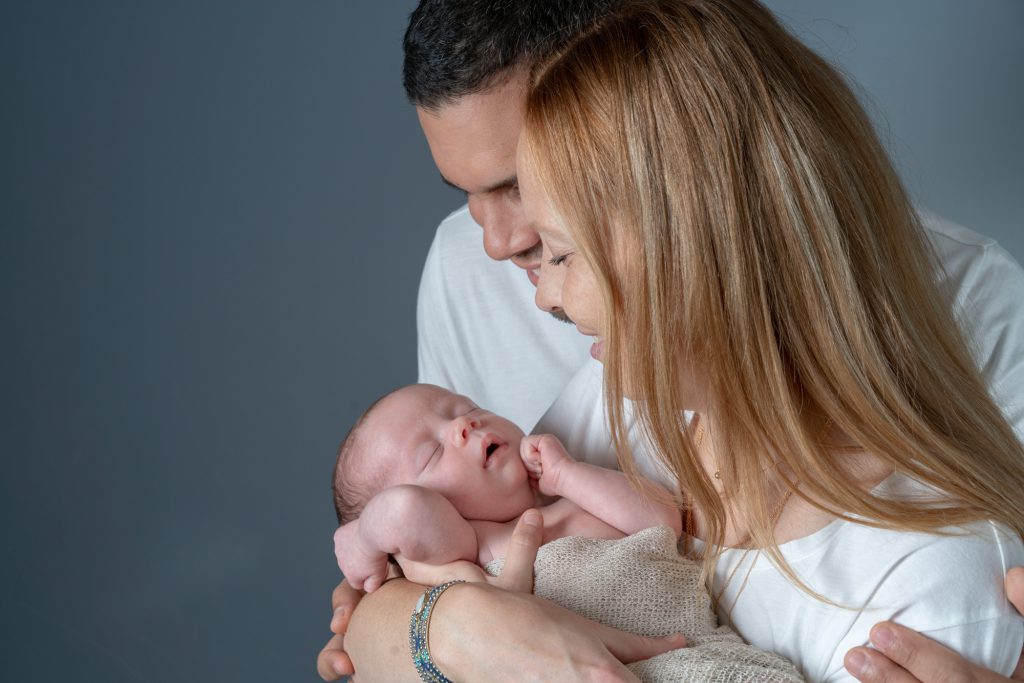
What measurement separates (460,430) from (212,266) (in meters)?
1.13

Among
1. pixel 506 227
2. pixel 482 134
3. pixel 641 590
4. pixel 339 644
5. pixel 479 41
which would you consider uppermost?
pixel 479 41

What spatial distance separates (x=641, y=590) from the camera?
1.49 m

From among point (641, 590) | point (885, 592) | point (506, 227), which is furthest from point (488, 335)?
point (885, 592)

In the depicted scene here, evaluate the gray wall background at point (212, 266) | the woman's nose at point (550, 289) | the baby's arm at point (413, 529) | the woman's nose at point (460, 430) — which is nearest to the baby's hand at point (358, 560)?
the baby's arm at point (413, 529)

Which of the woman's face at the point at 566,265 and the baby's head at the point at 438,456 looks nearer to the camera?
the woman's face at the point at 566,265

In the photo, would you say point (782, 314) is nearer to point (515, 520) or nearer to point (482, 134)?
point (515, 520)

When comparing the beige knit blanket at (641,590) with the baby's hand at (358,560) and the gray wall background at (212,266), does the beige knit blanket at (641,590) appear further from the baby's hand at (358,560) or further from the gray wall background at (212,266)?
the gray wall background at (212,266)

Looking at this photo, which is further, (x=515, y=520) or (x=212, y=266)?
(x=212, y=266)

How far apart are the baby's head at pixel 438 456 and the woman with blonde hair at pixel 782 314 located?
1.50ft

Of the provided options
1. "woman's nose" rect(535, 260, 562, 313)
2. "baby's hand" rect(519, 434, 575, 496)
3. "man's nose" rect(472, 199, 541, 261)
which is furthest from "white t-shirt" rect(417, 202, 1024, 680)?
"woman's nose" rect(535, 260, 562, 313)

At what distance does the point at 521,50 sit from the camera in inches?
77.2

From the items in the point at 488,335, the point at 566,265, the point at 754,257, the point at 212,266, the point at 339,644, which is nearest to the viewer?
the point at 754,257

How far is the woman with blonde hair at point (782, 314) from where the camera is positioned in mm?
1315

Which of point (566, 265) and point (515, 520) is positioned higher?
point (566, 265)
